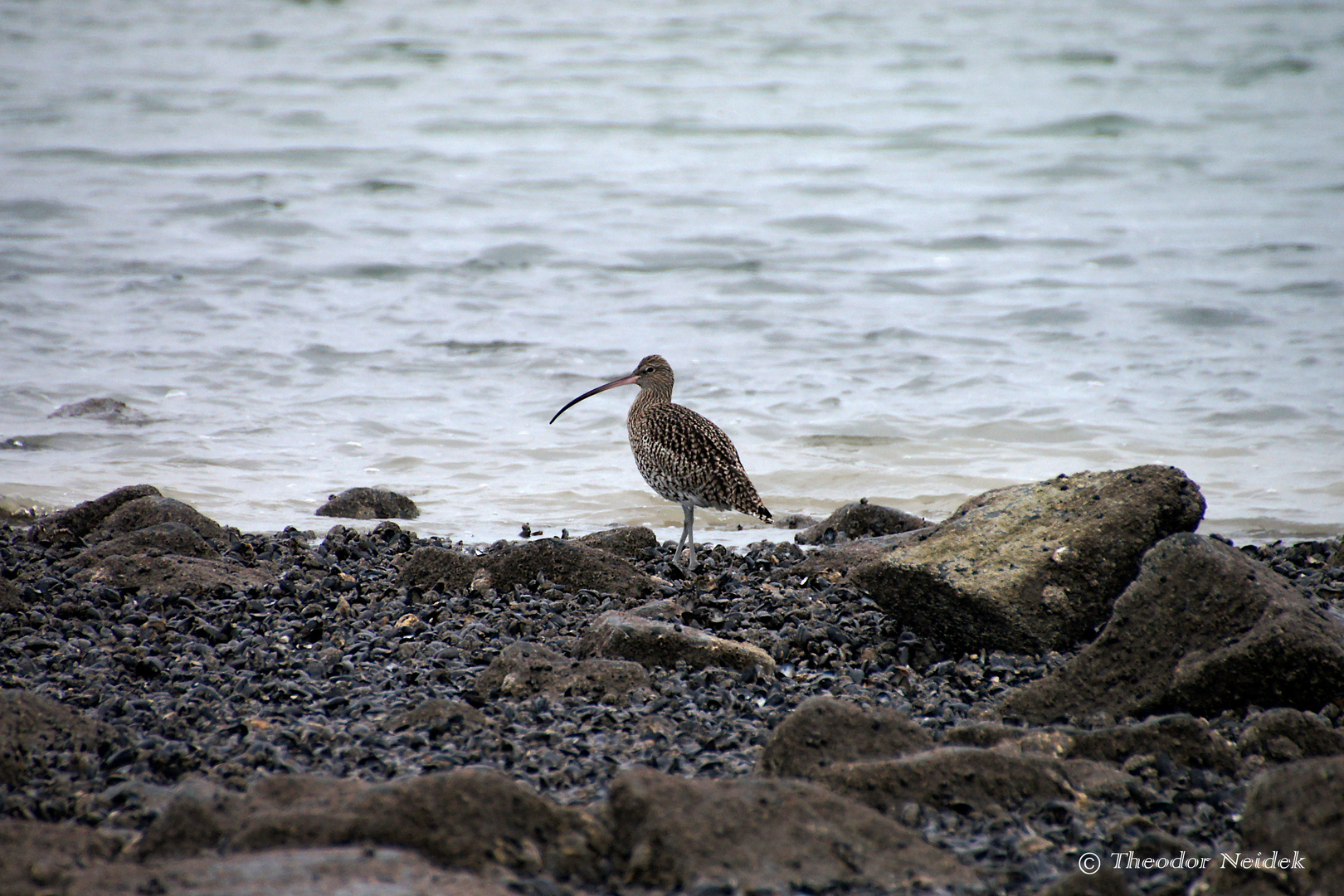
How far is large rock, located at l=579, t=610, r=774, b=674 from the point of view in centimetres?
511

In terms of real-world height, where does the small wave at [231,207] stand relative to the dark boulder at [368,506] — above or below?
above

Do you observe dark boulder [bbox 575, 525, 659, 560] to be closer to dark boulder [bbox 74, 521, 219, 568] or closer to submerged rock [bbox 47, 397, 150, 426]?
dark boulder [bbox 74, 521, 219, 568]

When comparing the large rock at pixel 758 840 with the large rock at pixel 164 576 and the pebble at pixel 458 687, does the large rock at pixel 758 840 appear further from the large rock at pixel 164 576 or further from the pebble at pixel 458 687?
the large rock at pixel 164 576

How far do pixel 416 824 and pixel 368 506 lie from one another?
567 centimetres

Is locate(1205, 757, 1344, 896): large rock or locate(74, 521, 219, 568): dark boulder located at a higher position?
locate(74, 521, 219, 568): dark boulder

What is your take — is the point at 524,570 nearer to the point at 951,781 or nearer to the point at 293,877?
the point at 951,781

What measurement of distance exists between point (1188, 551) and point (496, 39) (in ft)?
104

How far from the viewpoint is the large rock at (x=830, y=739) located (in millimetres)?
3881

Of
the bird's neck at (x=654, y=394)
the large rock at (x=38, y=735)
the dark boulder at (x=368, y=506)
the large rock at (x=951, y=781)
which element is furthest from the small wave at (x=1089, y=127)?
the large rock at (x=38, y=735)

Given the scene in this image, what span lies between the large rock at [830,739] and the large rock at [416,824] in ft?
2.68

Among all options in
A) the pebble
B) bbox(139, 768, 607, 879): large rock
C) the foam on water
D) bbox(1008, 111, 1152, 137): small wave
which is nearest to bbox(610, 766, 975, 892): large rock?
bbox(139, 768, 607, 879): large rock

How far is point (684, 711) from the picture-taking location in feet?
15.2

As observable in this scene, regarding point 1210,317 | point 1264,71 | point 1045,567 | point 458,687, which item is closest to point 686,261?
point 1210,317

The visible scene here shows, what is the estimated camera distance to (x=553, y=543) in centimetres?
659
